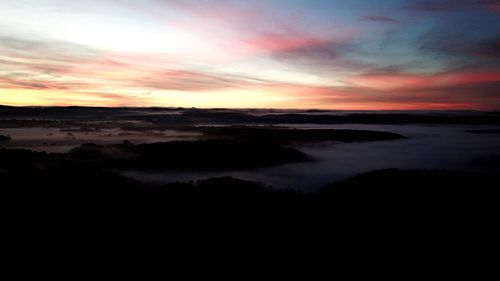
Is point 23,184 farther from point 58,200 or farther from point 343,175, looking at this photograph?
point 343,175

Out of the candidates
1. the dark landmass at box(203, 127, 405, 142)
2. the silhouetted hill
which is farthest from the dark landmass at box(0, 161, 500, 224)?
the dark landmass at box(203, 127, 405, 142)

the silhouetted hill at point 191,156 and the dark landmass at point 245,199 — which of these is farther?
the silhouetted hill at point 191,156

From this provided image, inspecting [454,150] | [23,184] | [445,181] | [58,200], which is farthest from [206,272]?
[454,150]

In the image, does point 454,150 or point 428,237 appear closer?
point 428,237

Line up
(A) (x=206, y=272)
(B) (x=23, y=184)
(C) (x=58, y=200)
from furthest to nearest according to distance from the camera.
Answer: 1. (B) (x=23, y=184)
2. (C) (x=58, y=200)
3. (A) (x=206, y=272)

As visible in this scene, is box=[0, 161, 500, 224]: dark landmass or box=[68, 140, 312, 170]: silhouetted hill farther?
box=[68, 140, 312, 170]: silhouetted hill

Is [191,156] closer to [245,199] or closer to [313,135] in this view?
[245,199]

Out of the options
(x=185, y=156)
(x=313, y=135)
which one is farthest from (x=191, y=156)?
(x=313, y=135)

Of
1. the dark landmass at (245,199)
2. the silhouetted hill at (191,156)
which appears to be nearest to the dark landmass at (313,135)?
the silhouetted hill at (191,156)

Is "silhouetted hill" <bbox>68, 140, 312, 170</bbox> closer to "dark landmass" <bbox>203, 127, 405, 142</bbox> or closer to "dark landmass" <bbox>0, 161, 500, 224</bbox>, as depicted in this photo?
"dark landmass" <bbox>0, 161, 500, 224</bbox>

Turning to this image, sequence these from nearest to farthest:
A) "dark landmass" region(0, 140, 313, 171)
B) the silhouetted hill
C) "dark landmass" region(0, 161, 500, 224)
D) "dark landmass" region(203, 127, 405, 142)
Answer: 1. "dark landmass" region(0, 161, 500, 224)
2. "dark landmass" region(0, 140, 313, 171)
3. the silhouetted hill
4. "dark landmass" region(203, 127, 405, 142)

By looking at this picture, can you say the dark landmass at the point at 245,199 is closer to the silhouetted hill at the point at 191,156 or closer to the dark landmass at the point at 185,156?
the dark landmass at the point at 185,156
